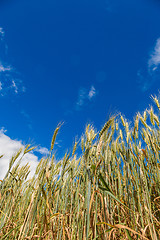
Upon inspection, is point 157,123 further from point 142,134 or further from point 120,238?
point 120,238

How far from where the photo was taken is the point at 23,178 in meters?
2.09

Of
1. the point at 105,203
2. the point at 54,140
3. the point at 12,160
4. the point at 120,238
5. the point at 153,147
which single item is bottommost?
the point at 120,238

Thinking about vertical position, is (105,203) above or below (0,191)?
below

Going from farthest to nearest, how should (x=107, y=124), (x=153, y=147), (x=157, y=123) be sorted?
(x=157, y=123)
(x=153, y=147)
(x=107, y=124)

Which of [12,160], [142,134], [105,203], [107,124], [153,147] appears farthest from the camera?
[142,134]

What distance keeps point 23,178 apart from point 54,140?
55.4 inches

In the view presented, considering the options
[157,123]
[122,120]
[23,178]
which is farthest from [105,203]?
[23,178]

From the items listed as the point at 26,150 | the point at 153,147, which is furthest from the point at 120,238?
the point at 26,150

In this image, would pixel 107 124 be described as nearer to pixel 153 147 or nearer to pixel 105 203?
pixel 105 203

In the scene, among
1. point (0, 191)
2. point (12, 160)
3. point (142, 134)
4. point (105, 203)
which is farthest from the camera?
point (142, 134)

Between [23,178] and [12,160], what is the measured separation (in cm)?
54

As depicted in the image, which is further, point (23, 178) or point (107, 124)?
point (23, 178)

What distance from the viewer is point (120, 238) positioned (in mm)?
1148

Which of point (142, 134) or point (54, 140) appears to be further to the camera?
point (142, 134)
